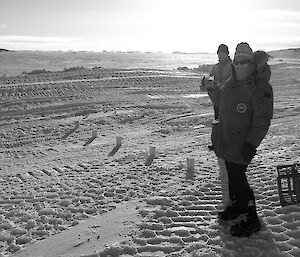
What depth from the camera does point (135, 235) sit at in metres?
4.36

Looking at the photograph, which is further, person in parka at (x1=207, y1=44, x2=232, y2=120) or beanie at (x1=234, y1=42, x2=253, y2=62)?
person in parka at (x1=207, y1=44, x2=232, y2=120)

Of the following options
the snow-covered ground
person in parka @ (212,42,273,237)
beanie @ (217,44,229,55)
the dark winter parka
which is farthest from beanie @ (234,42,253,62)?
beanie @ (217,44,229,55)

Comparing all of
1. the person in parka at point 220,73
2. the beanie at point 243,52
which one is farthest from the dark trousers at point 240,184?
the person in parka at point 220,73

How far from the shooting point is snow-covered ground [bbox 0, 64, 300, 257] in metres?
4.16

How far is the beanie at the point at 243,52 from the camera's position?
3.68 meters

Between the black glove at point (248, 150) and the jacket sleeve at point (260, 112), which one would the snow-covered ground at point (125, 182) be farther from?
the jacket sleeve at point (260, 112)

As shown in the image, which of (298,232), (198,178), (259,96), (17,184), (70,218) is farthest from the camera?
(17,184)

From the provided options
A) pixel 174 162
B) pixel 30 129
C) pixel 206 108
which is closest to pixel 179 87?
pixel 206 108

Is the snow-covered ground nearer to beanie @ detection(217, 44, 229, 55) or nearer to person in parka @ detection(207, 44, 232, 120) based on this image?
person in parka @ detection(207, 44, 232, 120)

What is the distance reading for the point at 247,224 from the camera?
3.95 metres

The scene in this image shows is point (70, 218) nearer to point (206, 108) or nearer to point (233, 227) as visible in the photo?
point (233, 227)

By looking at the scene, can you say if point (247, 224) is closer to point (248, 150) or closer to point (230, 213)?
point (230, 213)

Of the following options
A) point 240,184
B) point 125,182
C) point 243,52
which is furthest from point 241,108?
point 125,182

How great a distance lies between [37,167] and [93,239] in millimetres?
3716
